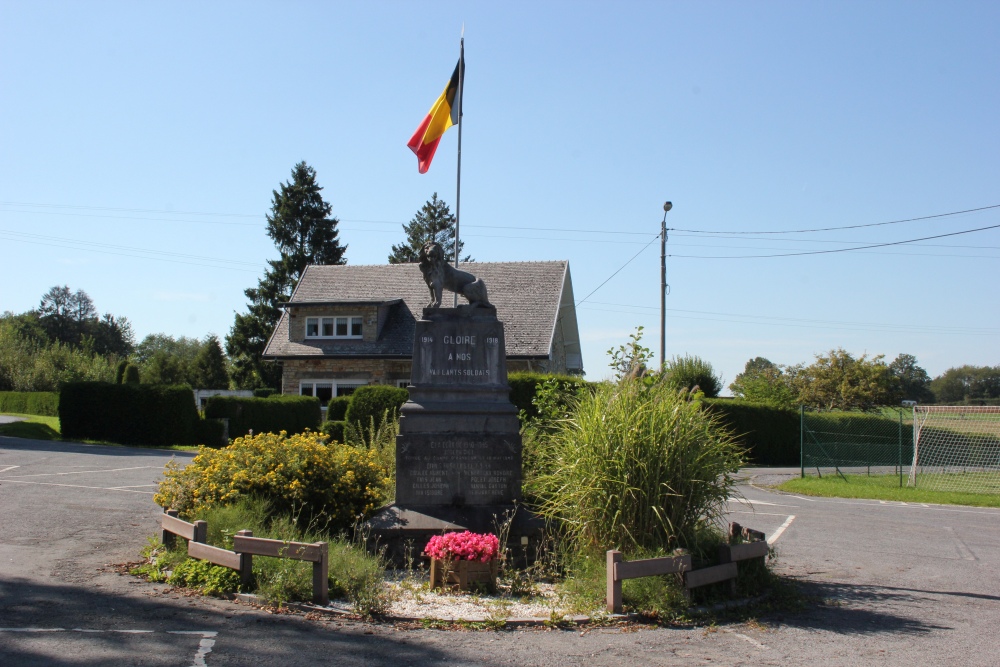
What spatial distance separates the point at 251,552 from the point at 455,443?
298cm

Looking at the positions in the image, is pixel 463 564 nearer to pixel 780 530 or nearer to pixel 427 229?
pixel 780 530

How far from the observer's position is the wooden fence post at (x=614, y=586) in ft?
24.4

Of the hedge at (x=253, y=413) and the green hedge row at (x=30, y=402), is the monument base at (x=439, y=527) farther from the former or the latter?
the green hedge row at (x=30, y=402)

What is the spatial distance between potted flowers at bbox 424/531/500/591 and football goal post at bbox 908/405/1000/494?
19392 mm

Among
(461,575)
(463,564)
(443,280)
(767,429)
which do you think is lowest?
(461,575)

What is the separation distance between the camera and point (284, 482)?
981cm

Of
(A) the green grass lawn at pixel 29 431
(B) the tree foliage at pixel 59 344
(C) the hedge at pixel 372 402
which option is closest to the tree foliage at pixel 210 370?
(B) the tree foliage at pixel 59 344

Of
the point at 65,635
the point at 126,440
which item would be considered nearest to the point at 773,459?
the point at 126,440

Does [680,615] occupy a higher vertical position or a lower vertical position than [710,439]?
lower

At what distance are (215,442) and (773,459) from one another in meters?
19.8

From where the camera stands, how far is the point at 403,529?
9484 mm

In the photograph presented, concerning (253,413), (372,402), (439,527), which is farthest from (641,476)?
(253,413)

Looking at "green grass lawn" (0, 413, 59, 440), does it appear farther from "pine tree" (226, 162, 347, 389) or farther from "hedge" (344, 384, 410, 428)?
"pine tree" (226, 162, 347, 389)

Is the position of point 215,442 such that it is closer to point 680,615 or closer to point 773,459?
point 773,459
